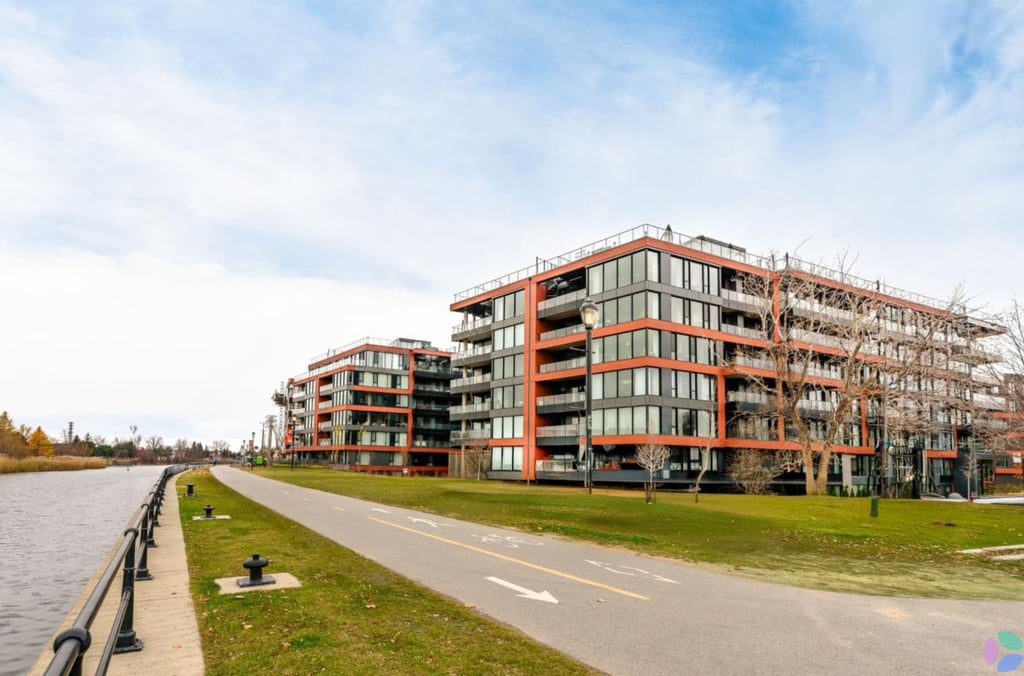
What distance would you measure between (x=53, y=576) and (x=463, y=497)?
649 inches

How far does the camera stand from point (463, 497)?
29.1 m

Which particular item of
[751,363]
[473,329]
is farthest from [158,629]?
[473,329]

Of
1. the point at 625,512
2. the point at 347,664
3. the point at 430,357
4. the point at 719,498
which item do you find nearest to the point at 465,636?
the point at 347,664

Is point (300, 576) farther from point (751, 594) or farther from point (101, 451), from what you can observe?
point (101, 451)

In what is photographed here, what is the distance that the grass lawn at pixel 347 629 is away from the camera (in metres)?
6.66

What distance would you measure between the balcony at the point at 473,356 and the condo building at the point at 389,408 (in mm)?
26911

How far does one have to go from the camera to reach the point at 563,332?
56906 mm

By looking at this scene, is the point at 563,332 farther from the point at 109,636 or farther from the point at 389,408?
the point at 109,636

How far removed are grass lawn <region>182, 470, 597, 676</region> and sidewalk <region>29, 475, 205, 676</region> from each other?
0.54ft

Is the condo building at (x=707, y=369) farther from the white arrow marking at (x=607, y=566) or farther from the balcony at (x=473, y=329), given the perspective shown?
the white arrow marking at (x=607, y=566)

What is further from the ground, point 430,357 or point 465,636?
point 430,357

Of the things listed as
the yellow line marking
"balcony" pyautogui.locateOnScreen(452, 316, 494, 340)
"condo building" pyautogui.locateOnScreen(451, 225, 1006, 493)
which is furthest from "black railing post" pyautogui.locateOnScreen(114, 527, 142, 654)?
"balcony" pyautogui.locateOnScreen(452, 316, 494, 340)

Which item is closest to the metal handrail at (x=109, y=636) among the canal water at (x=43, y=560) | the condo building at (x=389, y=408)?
the canal water at (x=43, y=560)

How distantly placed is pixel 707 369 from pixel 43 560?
43.2 m
